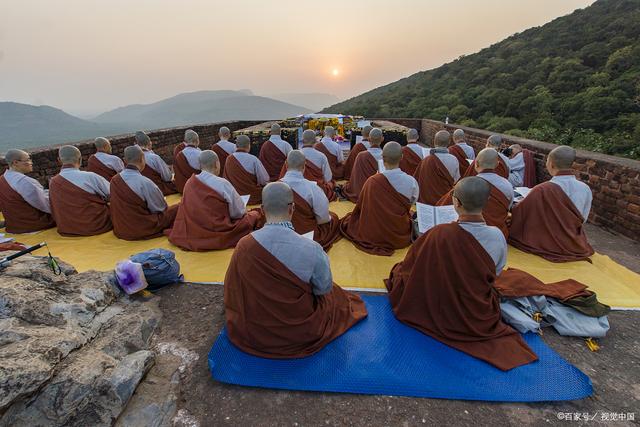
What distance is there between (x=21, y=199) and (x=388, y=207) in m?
5.32

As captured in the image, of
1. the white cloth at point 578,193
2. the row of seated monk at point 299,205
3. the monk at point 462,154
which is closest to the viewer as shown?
the white cloth at point 578,193

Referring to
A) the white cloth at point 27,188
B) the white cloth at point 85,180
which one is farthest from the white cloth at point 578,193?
the white cloth at point 27,188

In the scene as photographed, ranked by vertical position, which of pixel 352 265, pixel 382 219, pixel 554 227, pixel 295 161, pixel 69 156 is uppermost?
pixel 69 156

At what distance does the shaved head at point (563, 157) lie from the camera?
3.88 m

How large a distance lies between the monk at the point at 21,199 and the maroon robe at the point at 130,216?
50.4 inches

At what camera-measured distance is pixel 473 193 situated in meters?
2.37

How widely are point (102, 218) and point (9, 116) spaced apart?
159665 millimetres

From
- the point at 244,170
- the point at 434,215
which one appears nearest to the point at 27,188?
the point at 244,170

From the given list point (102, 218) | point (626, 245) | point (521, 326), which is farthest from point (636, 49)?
point (102, 218)

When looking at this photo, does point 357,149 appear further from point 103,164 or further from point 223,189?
point 103,164

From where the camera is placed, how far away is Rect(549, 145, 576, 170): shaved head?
388 centimetres

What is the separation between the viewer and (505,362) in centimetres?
234

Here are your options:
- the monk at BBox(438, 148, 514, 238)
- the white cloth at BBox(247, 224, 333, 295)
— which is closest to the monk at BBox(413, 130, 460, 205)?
the monk at BBox(438, 148, 514, 238)

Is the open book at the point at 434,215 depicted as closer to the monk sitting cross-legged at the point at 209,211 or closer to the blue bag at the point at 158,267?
the monk sitting cross-legged at the point at 209,211
